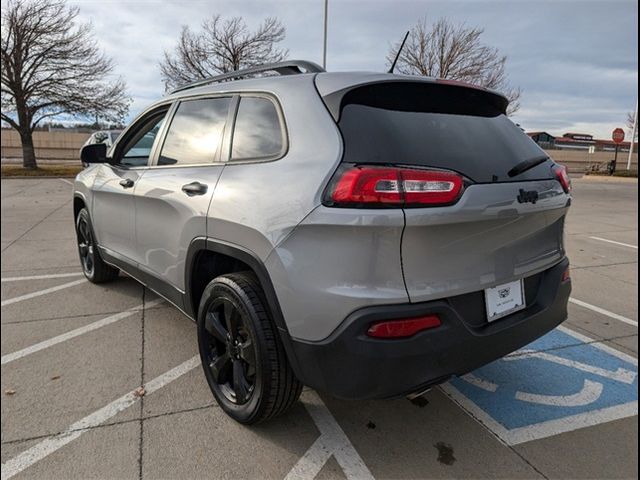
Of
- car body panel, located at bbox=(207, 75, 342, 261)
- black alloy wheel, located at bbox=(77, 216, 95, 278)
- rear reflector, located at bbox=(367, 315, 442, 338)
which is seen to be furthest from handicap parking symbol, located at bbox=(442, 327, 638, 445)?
black alloy wheel, located at bbox=(77, 216, 95, 278)

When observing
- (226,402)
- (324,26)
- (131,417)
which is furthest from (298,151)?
(324,26)

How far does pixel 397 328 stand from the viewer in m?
1.82

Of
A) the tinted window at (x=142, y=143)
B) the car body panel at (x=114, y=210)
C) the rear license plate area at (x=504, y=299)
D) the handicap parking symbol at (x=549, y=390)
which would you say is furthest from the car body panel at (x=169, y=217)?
the handicap parking symbol at (x=549, y=390)

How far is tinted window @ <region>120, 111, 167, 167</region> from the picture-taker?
11.6 feet

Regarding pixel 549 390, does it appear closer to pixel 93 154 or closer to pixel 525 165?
pixel 525 165

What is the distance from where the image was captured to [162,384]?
9.29 feet

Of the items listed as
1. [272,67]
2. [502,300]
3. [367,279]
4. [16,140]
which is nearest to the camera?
[367,279]

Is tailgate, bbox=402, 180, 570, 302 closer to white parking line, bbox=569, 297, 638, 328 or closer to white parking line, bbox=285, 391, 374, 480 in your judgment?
white parking line, bbox=285, 391, 374, 480

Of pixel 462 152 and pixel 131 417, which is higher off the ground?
pixel 462 152

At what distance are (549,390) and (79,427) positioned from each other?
8.96 feet

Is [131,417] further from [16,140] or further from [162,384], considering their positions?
[16,140]

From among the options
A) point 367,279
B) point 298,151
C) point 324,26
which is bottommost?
point 367,279

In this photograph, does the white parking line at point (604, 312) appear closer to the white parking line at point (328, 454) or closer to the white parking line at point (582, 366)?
the white parking line at point (582, 366)

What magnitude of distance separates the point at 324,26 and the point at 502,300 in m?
19.3
